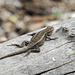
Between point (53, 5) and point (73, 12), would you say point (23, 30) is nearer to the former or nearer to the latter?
point (53, 5)

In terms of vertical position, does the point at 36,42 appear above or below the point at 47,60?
above

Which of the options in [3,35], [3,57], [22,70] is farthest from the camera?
[3,35]

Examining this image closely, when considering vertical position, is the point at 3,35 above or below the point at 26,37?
below

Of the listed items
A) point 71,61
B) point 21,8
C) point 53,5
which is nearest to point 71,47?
point 71,61

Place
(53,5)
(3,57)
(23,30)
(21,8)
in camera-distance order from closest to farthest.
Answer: (3,57)
(23,30)
(53,5)
(21,8)

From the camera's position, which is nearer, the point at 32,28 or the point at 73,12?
the point at 32,28

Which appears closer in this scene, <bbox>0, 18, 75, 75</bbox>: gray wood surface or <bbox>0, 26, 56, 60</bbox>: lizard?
<bbox>0, 18, 75, 75</bbox>: gray wood surface

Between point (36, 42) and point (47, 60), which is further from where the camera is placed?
point (36, 42)

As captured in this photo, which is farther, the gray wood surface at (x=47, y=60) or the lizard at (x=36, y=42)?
the lizard at (x=36, y=42)
